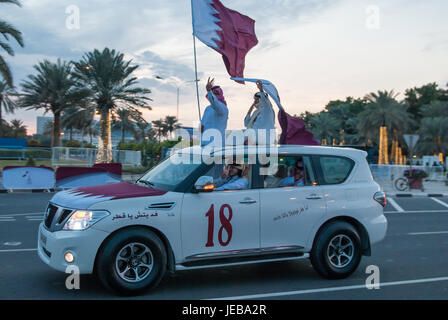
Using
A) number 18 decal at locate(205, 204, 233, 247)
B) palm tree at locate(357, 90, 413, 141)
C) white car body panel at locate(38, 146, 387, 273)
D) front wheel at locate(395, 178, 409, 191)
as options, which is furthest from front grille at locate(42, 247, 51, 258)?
palm tree at locate(357, 90, 413, 141)

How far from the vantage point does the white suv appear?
5133 millimetres

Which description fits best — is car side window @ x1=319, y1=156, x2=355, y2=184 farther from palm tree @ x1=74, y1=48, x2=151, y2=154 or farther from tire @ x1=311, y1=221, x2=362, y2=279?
palm tree @ x1=74, y1=48, x2=151, y2=154

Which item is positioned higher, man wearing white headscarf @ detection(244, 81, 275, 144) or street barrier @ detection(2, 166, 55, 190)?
man wearing white headscarf @ detection(244, 81, 275, 144)

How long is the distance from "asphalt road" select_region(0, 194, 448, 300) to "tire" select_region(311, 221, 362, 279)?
0.15 m

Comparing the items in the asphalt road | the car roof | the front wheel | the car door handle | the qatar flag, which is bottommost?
the asphalt road

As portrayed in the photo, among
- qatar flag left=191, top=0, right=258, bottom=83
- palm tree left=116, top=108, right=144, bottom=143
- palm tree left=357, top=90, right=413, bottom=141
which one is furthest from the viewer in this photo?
palm tree left=357, top=90, right=413, bottom=141

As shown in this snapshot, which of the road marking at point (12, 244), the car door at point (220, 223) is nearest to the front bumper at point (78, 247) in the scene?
the car door at point (220, 223)

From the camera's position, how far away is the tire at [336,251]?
6168mm

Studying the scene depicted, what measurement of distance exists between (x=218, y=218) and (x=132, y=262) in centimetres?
111

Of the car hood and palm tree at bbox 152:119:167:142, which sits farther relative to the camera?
palm tree at bbox 152:119:167:142

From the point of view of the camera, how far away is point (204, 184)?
18.1ft

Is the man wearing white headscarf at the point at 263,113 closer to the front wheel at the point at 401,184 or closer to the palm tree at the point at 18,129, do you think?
the front wheel at the point at 401,184
